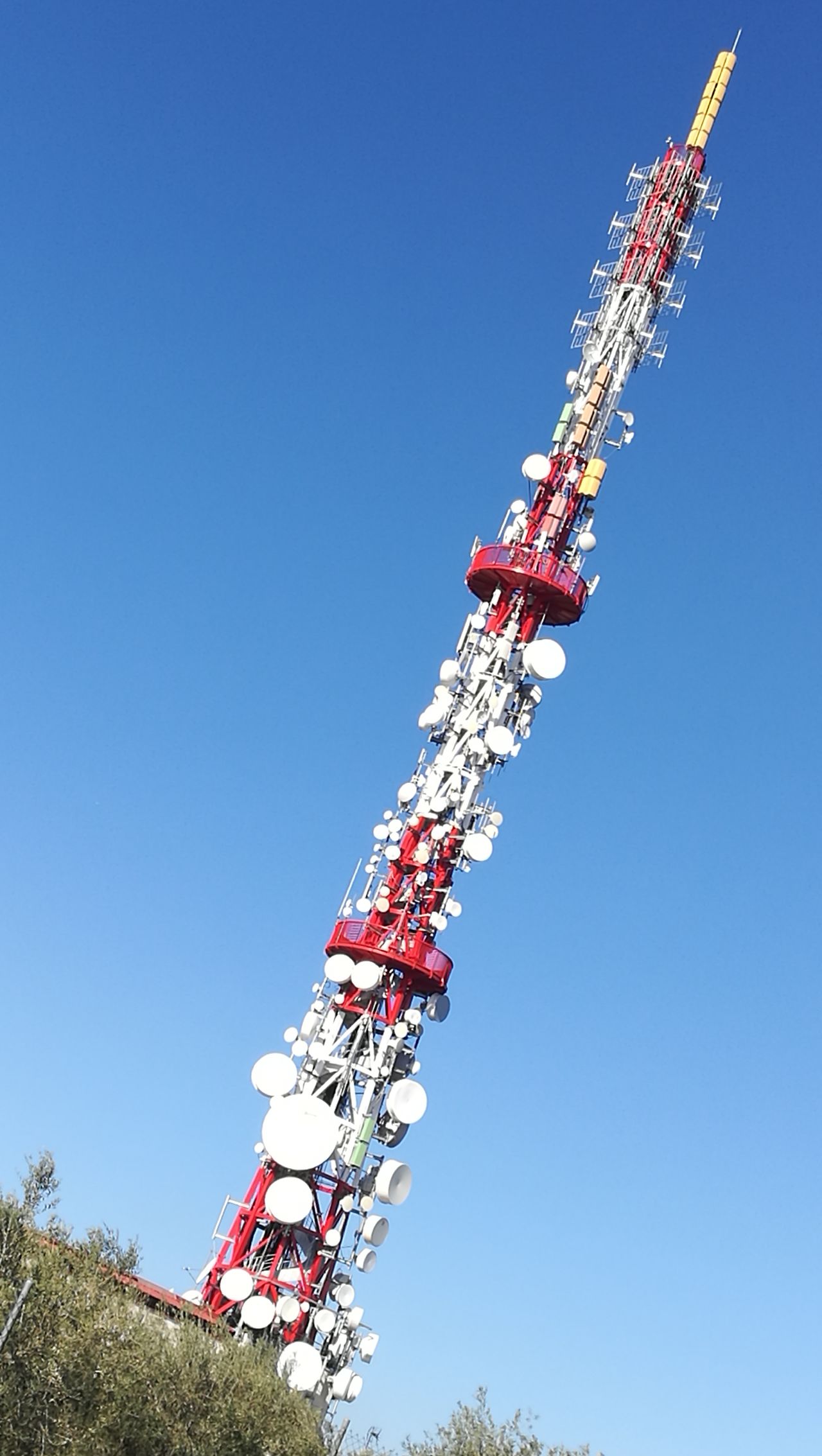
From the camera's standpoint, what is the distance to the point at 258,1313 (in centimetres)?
4681

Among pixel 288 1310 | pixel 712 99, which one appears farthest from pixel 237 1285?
pixel 712 99

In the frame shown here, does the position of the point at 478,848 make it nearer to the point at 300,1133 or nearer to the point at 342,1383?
the point at 300,1133

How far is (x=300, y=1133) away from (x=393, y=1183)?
3.08 m

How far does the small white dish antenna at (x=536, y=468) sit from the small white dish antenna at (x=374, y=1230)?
22676 millimetres

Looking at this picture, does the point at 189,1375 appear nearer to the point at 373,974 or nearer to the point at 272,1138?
the point at 272,1138

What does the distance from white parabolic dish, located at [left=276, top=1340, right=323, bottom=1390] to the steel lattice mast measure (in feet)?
0.13

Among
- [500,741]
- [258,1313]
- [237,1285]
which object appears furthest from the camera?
[500,741]

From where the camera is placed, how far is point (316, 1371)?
4622 cm

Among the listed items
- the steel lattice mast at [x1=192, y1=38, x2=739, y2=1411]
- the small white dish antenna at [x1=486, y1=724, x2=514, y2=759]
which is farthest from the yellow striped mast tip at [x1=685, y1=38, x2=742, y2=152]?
the small white dish antenna at [x1=486, y1=724, x2=514, y2=759]

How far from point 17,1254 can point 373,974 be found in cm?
1209

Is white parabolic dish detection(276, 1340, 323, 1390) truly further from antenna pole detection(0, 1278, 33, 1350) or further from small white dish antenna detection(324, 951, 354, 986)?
small white dish antenna detection(324, 951, 354, 986)

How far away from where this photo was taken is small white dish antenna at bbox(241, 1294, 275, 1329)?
46.7m

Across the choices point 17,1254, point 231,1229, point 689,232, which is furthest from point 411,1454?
point 689,232

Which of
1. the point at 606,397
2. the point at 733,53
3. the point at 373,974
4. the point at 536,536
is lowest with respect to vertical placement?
the point at 373,974
